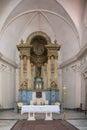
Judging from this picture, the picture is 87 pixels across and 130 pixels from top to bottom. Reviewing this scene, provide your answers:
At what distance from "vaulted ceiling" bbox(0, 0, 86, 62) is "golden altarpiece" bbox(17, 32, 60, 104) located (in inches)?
70.9

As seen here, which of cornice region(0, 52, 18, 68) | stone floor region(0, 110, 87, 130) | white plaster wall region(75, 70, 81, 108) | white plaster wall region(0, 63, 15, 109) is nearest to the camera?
stone floor region(0, 110, 87, 130)

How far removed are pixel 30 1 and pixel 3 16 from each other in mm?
2492

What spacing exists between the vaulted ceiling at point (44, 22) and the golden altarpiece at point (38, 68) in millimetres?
1801

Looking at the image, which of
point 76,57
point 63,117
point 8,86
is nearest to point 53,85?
point 76,57

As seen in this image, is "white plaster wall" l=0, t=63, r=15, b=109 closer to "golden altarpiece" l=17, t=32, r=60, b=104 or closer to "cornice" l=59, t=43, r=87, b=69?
"golden altarpiece" l=17, t=32, r=60, b=104

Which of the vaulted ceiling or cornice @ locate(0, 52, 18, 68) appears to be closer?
the vaulted ceiling

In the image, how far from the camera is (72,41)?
80.1 feet

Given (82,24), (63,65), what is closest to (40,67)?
(63,65)

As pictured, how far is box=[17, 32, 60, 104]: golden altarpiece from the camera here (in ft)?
73.8

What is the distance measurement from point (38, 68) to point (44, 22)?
4.54 metres

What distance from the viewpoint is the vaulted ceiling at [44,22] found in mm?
21062

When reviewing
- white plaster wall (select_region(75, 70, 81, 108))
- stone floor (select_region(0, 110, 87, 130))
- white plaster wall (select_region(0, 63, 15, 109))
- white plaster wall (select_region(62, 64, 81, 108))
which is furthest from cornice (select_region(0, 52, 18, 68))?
white plaster wall (select_region(75, 70, 81, 108))

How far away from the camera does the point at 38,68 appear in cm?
2555

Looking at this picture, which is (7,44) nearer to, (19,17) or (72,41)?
(19,17)
